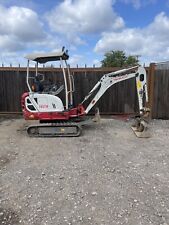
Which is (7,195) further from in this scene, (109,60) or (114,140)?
(109,60)

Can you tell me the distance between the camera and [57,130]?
6.70 m

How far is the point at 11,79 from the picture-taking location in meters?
9.05

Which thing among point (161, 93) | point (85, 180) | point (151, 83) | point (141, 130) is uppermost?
point (151, 83)

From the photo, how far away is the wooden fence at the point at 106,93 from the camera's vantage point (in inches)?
335

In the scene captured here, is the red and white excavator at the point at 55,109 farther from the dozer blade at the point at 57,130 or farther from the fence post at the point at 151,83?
the fence post at the point at 151,83

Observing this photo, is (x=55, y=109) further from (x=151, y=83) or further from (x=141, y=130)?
(x=151, y=83)

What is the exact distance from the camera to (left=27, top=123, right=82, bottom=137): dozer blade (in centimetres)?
669

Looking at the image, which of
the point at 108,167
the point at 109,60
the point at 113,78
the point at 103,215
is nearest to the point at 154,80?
the point at 113,78

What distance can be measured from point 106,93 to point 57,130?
2967mm

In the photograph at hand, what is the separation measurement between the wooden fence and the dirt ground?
2392 mm

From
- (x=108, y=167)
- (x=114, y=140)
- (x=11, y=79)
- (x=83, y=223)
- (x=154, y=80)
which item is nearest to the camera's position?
(x=83, y=223)

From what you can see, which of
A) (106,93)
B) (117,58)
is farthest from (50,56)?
(117,58)

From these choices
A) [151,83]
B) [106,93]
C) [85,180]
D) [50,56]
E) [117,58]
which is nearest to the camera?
[85,180]

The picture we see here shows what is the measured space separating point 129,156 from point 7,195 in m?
2.60
